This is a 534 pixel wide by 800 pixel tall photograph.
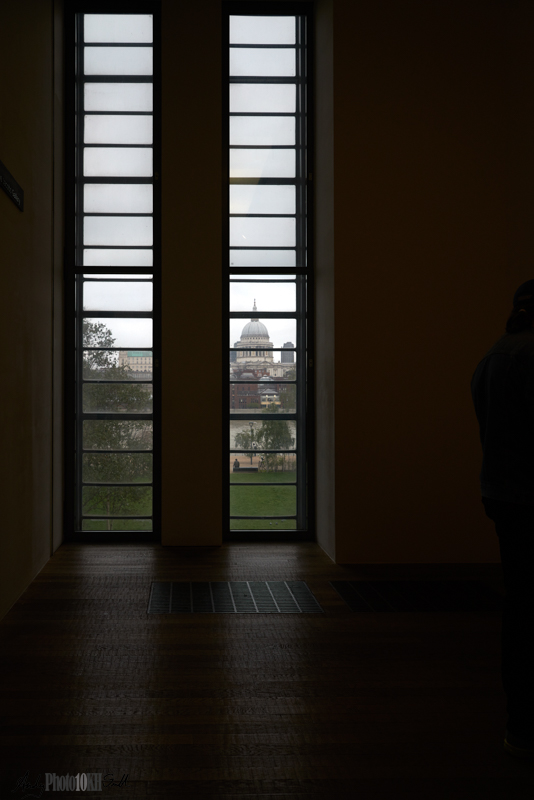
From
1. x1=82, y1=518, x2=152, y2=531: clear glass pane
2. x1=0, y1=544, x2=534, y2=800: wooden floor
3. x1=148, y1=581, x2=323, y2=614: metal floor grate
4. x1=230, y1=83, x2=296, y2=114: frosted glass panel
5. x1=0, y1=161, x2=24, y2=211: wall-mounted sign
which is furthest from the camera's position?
x1=230, y1=83, x2=296, y2=114: frosted glass panel

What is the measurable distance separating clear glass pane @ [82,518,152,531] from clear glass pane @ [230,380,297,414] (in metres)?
1.38

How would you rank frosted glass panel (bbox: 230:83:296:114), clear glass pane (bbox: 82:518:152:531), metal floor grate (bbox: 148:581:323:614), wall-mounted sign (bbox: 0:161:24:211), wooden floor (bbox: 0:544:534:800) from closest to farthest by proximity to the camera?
wooden floor (bbox: 0:544:534:800) < wall-mounted sign (bbox: 0:161:24:211) < metal floor grate (bbox: 148:581:323:614) < clear glass pane (bbox: 82:518:152:531) < frosted glass panel (bbox: 230:83:296:114)

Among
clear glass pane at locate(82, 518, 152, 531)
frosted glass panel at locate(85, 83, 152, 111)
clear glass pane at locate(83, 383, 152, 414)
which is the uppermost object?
frosted glass panel at locate(85, 83, 152, 111)

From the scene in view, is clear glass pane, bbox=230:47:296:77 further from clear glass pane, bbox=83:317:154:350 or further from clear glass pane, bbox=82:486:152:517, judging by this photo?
clear glass pane, bbox=82:486:152:517

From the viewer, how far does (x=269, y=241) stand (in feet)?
17.8

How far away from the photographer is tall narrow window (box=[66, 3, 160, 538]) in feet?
17.5

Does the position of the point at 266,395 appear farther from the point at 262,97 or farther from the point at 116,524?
the point at 262,97

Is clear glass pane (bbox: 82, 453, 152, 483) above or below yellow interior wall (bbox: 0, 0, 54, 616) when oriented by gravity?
below

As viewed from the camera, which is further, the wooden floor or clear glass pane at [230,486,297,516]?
clear glass pane at [230,486,297,516]

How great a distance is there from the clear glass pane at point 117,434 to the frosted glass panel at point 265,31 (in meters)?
3.77

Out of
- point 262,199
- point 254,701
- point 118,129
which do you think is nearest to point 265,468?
point 262,199

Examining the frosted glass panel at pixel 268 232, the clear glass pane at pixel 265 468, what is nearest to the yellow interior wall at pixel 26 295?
the clear glass pane at pixel 265 468

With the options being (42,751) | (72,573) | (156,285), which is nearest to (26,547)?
(72,573)

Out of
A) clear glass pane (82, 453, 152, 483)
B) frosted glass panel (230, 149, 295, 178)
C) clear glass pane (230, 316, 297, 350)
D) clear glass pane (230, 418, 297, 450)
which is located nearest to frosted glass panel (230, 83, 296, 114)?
frosted glass panel (230, 149, 295, 178)
